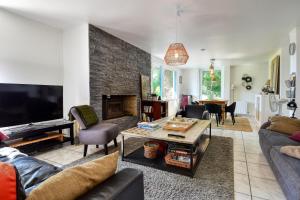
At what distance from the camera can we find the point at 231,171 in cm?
229

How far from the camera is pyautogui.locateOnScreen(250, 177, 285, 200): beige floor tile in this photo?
177 centimetres

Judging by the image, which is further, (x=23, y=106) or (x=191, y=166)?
(x=23, y=106)

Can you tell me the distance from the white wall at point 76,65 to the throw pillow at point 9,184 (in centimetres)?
294

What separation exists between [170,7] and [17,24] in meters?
2.68

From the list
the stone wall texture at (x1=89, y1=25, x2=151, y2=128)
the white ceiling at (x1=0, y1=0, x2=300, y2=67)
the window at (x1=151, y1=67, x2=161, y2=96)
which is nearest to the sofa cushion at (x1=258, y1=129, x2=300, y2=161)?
the white ceiling at (x1=0, y1=0, x2=300, y2=67)

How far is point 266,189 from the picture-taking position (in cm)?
189

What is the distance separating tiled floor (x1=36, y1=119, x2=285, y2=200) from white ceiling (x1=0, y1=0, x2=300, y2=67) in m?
2.39

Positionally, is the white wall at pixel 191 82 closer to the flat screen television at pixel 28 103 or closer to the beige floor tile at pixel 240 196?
the flat screen television at pixel 28 103

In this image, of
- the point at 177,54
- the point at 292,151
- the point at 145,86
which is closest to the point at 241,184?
the point at 292,151

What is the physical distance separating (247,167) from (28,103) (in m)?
3.52

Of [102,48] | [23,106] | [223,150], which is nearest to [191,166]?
[223,150]

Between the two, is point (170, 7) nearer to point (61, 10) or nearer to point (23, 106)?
point (61, 10)

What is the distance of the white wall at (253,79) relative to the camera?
7680 millimetres

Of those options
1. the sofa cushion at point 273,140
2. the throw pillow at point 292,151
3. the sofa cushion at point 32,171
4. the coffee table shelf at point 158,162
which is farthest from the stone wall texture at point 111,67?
the throw pillow at point 292,151
